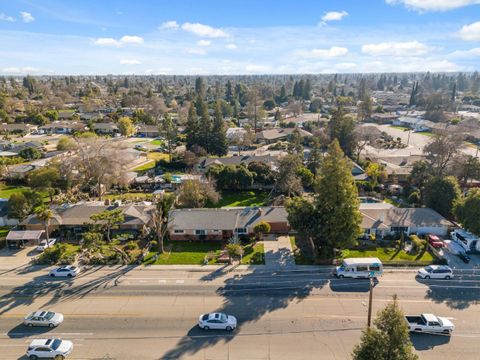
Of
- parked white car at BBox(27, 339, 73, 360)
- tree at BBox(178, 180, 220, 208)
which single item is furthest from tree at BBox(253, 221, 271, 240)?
parked white car at BBox(27, 339, 73, 360)

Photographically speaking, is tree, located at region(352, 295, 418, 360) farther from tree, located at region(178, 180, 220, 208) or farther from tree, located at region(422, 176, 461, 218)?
tree, located at region(422, 176, 461, 218)

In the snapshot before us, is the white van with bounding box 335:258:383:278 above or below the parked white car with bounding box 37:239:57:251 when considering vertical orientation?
above

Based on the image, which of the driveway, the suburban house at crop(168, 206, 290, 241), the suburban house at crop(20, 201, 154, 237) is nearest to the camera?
the driveway

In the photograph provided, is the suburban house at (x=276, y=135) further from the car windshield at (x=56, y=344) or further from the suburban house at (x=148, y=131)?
the car windshield at (x=56, y=344)

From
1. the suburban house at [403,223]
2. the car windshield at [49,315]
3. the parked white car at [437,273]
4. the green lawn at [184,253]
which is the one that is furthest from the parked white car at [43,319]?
the suburban house at [403,223]

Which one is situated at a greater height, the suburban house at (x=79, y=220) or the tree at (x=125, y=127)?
the tree at (x=125, y=127)

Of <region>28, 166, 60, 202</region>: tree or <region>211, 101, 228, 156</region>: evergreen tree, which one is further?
<region>211, 101, 228, 156</region>: evergreen tree

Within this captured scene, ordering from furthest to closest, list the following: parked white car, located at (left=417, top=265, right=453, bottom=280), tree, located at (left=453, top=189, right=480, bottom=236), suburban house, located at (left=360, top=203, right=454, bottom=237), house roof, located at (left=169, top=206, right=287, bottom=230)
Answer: suburban house, located at (left=360, top=203, right=454, bottom=237) < house roof, located at (left=169, top=206, right=287, bottom=230) < tree, located at (left=453, top=189, right=480, bottom=236) < parked white car, located at (left=417, top=265, right=453, bottom=280)

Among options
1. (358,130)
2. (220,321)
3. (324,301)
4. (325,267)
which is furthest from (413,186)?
(220,321)
